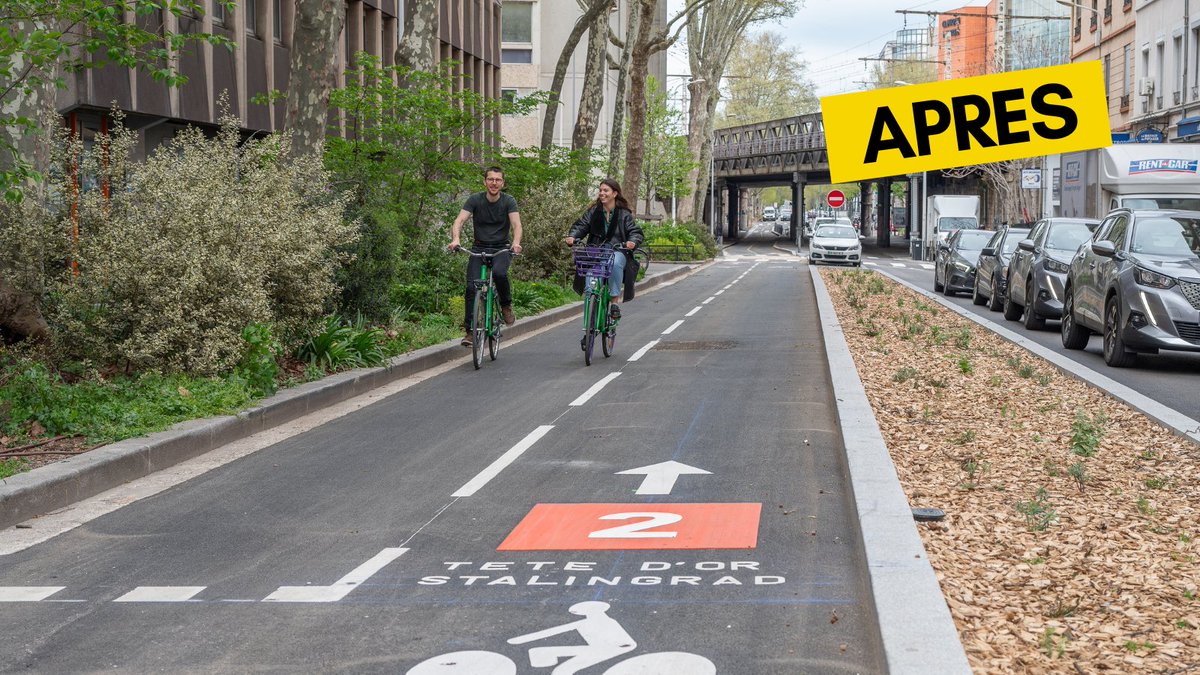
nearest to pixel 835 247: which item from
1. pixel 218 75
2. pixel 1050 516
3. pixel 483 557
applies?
pixel 218 75

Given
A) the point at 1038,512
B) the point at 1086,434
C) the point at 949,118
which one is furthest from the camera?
the point at 949,118

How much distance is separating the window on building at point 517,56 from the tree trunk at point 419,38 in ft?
174

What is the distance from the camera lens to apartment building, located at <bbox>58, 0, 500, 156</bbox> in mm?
22906

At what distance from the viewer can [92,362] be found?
10.1m

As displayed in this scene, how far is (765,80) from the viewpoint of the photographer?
108938 millimetres

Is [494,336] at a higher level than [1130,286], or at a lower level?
lower

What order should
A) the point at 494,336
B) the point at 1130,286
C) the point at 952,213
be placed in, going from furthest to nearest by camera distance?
the point at 952,213, the point at 494,336, the point at 1130,286

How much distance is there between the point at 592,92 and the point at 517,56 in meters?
41.4

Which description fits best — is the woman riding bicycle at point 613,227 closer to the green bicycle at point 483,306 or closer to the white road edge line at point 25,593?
the green bicycle at point 483,306

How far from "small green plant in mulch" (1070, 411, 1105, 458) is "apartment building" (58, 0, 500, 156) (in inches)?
520

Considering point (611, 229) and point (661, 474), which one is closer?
point (661, 474)

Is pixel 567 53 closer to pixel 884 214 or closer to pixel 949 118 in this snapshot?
pixel 949 118

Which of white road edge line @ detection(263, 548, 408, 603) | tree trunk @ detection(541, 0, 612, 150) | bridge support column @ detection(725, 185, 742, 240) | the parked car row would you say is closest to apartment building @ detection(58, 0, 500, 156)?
tree trunk @ detection(541, 0, 612, 150)

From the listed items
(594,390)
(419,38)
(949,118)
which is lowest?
(594,390)
